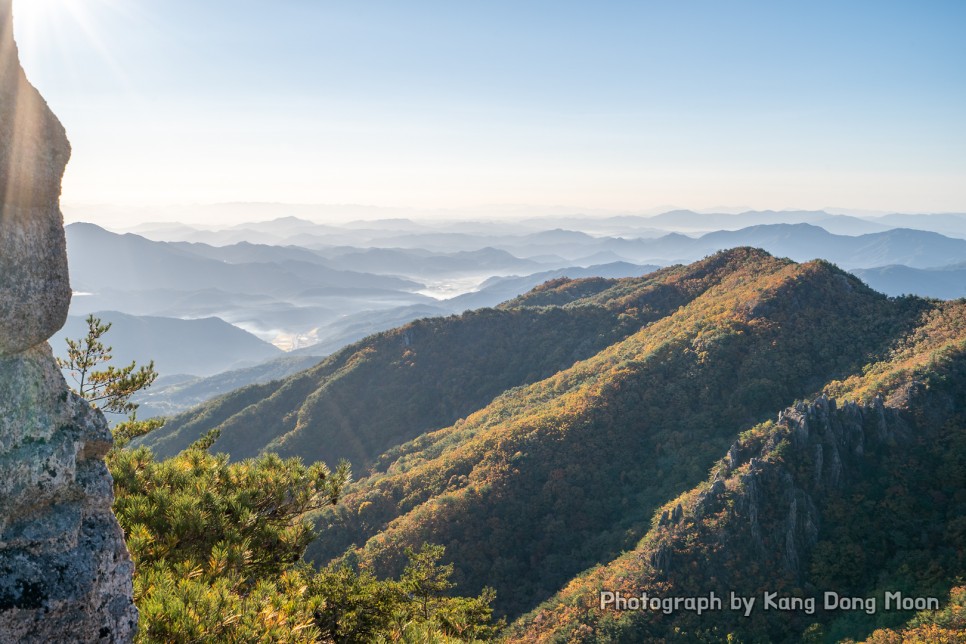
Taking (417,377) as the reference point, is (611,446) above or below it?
above

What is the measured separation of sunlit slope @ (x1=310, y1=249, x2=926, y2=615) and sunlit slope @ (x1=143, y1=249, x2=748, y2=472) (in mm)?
21331

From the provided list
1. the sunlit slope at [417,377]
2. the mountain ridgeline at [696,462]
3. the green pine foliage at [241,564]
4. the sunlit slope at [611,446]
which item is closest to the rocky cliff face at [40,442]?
the green pine foliage at [241,564]

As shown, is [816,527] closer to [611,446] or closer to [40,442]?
[611,446]

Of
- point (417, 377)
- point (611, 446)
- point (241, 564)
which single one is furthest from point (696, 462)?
point (417, 377)

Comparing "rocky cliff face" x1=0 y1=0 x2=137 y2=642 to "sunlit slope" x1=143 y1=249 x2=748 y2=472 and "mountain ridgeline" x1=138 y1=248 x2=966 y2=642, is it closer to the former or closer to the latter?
"mountain ridgeline" x1=138 y1=248 x2=966 y2=642

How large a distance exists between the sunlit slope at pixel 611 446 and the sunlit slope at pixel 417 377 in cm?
2133

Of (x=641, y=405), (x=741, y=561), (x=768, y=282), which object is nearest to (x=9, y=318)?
(x=741, y=561)

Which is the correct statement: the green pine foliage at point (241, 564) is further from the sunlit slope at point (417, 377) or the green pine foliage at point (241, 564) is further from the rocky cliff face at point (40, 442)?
the sunlit slope at point (417, 377)

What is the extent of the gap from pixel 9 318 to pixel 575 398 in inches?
2267

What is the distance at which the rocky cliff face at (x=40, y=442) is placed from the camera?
21.5 ft

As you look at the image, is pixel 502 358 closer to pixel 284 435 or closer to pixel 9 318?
pixel 284 435

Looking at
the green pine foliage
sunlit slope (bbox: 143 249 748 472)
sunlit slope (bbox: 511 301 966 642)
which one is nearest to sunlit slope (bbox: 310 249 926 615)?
sunlit slope (bbox: 511 301 966 642)

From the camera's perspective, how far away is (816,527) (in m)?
34.2

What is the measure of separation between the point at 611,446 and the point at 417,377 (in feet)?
176
